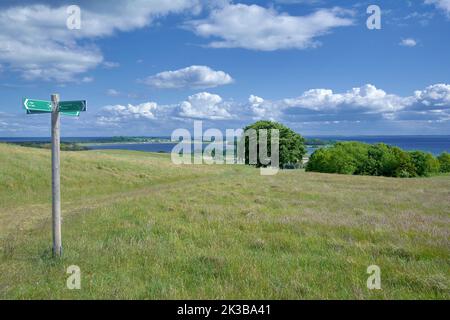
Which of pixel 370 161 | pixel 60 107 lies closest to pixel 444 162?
pixel 370 161

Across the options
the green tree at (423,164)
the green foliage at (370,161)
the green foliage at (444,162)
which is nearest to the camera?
the green foliage at (370,161)

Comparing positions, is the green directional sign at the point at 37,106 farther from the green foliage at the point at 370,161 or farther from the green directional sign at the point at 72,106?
the green foliage at the point at 370,161

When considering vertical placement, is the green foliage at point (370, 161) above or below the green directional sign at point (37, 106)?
below

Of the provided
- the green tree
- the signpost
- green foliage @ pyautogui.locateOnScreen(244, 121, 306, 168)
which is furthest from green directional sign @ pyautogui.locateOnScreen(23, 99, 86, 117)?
the green tree

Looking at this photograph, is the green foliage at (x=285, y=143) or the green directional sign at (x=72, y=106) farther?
the green foliage at (x=285, y=143)

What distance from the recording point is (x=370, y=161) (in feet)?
320

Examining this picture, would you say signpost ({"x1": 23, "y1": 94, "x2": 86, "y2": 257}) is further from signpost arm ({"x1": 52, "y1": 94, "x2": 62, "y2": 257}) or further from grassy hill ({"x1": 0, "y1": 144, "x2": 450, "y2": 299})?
grassy hill ({"x1": 0, "y1": 144, "x2": 450, "y2": 299})

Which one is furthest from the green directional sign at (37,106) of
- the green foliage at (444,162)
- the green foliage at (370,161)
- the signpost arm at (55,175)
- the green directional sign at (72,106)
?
the green foliage at (444,162)

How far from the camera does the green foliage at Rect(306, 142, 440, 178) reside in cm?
9081

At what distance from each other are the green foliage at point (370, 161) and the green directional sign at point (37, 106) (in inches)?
3402

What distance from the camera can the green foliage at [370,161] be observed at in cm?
9081
